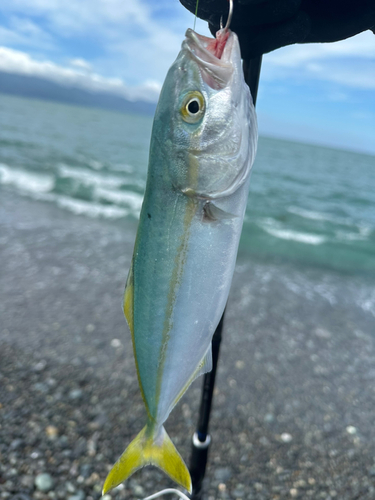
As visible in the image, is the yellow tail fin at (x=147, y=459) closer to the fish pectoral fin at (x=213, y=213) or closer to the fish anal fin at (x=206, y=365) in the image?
the fish anal fin at (x=206, y=365)

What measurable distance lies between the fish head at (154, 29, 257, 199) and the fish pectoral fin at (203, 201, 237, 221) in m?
0.03

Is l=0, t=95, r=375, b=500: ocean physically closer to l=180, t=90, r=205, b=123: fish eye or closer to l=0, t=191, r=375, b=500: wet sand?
l=0, t=191, r=375, b=500: wet sand

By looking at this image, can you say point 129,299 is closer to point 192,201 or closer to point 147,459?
point 192,201

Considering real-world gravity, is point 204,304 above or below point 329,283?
above

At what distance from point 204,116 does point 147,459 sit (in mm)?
1327

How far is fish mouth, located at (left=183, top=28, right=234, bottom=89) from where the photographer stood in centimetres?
117

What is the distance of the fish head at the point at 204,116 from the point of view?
46.4 inches

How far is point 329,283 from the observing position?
21.9ft

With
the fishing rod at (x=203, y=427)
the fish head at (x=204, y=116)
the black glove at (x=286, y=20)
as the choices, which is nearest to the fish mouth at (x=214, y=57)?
the fish head at (x=204, y=116)

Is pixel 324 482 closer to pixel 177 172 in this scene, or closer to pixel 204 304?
pixel 204 304

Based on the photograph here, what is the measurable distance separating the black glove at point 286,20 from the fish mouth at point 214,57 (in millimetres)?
235

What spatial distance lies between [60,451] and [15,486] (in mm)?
375

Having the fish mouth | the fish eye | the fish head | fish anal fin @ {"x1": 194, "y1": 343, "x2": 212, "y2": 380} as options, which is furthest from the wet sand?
the fish mouth

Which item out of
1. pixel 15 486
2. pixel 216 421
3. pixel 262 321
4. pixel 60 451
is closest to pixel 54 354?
pixel 60 451
